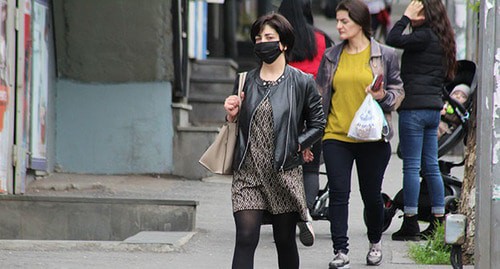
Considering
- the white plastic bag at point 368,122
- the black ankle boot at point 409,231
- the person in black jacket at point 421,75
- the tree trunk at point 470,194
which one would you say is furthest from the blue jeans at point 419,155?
the white plastic bag at point 368,122

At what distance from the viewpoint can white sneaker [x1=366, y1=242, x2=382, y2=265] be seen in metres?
8.11

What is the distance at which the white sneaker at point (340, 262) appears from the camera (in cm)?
777

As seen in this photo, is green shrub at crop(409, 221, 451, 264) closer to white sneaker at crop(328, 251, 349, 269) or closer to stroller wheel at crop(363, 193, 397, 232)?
white sneaker at crop(328, 251, 349, 269)

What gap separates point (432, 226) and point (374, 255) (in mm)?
1430

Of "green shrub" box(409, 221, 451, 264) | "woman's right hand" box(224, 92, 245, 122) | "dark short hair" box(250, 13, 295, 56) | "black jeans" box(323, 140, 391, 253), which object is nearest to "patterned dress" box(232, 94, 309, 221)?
"woman's right hand" box(224, 92, 245, 122)

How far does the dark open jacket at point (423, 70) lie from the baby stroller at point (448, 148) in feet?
0.86

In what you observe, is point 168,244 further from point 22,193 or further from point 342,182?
point 22,193

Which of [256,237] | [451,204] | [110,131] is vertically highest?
[110,131]

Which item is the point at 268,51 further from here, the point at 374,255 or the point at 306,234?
the point at 306,234

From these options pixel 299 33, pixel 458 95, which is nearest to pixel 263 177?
pixel 299 33

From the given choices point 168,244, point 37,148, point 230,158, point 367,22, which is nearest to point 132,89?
point 37,148

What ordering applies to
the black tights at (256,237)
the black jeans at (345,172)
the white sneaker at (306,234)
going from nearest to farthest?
the black tights at (256,237) < the black jeans at (345,172) < the white sneaker at (306,234)

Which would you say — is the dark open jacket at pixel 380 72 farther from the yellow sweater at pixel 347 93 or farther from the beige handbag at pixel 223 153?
the beige handbag at pixel 223 153

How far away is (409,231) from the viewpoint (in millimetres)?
9281
